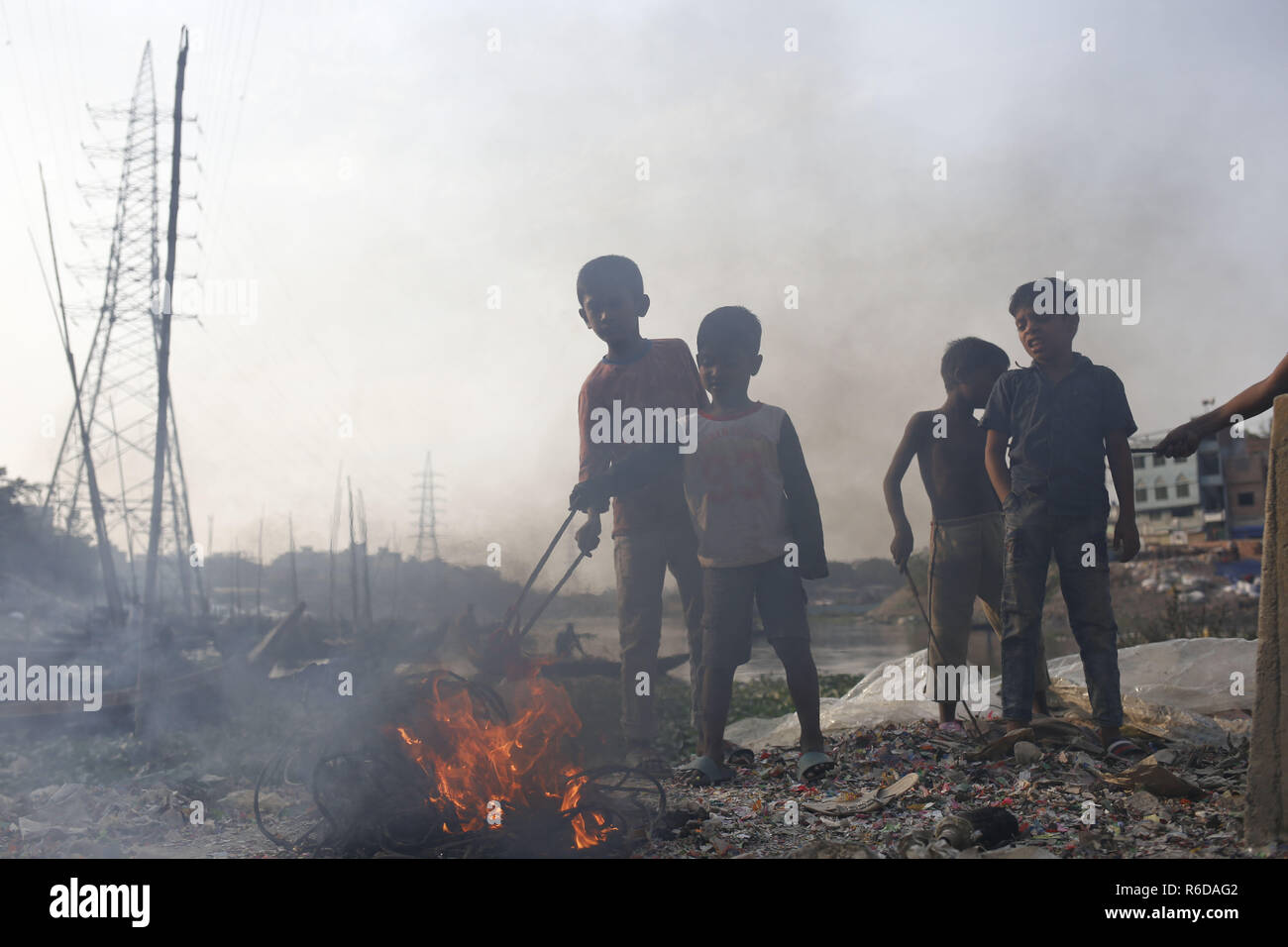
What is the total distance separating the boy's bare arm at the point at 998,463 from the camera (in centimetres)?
445

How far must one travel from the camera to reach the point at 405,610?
113 feet

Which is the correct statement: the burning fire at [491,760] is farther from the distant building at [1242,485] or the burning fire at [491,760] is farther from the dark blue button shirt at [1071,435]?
the distant building at [1242,485]

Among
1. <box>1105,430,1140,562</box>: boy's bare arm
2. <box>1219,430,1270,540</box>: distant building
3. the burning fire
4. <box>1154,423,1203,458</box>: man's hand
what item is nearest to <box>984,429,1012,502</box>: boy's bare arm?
<box>1105,430,1140,562</box>: boy's bare arm

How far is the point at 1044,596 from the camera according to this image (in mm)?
4156

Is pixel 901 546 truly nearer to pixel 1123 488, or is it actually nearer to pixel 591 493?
pixel 1123 488

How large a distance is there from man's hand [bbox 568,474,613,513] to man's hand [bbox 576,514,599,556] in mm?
256

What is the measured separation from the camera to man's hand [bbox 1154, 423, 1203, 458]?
3453mm

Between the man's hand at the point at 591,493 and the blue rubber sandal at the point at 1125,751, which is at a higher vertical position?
the man's hand at the point at 591,493

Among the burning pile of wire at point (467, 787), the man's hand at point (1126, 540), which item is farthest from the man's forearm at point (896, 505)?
the burning pile of wire at point (467, 787)

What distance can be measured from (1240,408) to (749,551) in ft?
7.09

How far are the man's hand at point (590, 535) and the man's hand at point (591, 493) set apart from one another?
26 centimetres

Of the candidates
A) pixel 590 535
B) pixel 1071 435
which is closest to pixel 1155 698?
pixel 1071 435
